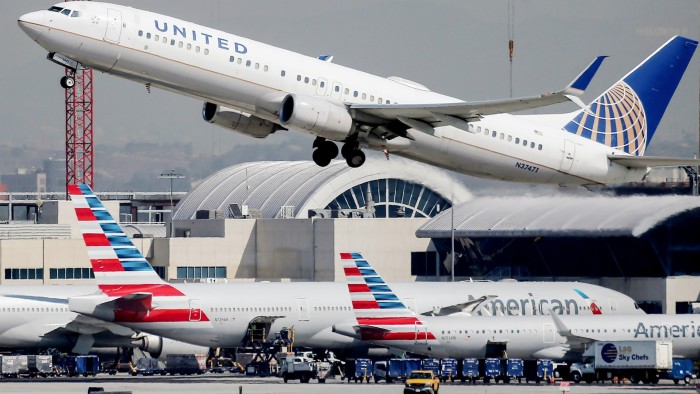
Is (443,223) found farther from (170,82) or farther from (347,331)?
(170,82)

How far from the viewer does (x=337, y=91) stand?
5478 centimetres

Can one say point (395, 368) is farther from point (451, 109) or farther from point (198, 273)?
point (198, 273)

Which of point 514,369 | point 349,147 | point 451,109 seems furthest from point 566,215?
point 451,109

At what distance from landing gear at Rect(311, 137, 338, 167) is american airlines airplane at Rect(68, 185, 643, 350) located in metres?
17.8

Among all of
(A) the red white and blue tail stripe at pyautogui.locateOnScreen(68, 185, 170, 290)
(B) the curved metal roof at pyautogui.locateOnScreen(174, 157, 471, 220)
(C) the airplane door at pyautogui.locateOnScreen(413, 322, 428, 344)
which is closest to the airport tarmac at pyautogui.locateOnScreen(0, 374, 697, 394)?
(C) the airplane door at pyautogui.locateOnScreen(413, 322, 428, 344)

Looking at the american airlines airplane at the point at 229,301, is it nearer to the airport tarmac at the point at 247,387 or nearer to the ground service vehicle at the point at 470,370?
the airport tarmac at the point at 247,387

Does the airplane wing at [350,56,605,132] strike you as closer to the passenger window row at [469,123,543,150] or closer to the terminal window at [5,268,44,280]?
the passenger window row at [469,123,543,150]

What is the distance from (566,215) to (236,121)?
144 ft

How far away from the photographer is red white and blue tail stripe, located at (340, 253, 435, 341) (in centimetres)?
7056

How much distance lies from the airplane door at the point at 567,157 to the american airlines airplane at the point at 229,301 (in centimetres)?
1900

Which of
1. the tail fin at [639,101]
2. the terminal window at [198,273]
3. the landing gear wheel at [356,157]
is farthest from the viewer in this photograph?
the terminal window at [198,273]

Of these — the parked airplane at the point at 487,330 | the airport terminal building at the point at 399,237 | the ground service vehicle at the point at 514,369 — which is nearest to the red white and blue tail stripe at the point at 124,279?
the parked airplane at the point at 487,330

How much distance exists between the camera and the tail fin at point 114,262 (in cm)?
7262

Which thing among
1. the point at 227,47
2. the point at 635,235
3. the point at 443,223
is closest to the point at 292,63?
the point at 227,47
